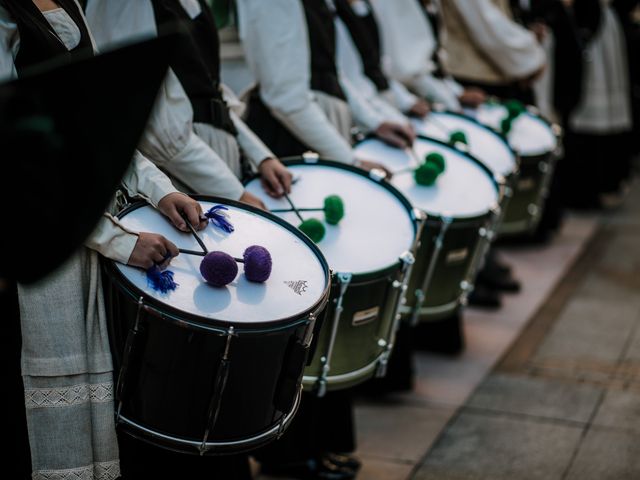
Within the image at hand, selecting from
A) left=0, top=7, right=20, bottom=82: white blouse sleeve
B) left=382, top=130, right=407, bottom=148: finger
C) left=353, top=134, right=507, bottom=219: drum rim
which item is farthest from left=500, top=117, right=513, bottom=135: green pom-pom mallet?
left=0, top=7, right=20, bottom=82: white blouse sleeve

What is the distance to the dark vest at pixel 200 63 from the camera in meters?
2.58

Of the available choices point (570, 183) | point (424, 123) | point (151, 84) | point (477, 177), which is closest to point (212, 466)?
point (151, 84)

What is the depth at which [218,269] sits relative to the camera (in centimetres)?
205

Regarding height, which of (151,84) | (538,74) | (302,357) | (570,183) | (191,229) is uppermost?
(151,84)

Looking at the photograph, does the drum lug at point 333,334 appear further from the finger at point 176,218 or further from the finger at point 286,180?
the finger at point 176,218

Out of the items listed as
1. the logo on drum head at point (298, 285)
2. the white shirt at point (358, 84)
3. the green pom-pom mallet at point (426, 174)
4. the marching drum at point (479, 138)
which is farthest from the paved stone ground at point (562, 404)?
the logo on drum head at point (298, 285)

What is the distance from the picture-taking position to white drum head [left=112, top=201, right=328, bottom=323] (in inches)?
80.0

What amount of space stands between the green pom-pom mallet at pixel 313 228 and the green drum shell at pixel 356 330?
15 cm

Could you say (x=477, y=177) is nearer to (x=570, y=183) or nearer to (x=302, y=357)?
(x=302, y=357)

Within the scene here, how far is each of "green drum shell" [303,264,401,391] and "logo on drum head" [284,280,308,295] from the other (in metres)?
0.34

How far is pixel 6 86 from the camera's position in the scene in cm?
132

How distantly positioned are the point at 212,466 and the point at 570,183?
5635 mm

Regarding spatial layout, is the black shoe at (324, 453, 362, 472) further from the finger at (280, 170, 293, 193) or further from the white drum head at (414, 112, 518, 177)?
the white drum head at (414, 112, 518, 177)

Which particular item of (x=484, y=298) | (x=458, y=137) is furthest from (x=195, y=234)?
(x=484, y=298)
